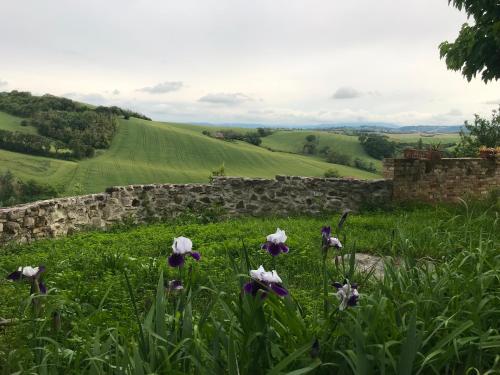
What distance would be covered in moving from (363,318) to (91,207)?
9802mm

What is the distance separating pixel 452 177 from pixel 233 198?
560cm

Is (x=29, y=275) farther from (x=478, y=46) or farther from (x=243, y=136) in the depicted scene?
(x=243, y=136)

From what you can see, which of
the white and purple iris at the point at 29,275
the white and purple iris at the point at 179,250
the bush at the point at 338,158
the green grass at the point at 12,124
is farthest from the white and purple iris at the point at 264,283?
the bush at the point at 338,158

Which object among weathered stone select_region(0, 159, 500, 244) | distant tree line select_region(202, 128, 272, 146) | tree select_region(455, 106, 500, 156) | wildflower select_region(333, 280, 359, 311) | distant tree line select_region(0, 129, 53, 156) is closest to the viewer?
Result: wildflower select_region(333, 280, 359, 311)

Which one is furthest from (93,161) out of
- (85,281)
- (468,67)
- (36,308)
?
(36,308)

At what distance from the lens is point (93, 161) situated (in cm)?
4256

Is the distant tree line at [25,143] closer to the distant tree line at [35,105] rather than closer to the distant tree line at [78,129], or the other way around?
the distant tree line at [78,129]

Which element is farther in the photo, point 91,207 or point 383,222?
point 91,207

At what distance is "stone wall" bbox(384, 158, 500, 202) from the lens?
11.5 metres

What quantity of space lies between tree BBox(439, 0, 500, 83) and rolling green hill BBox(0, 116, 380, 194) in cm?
2631

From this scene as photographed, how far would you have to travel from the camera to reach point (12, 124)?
48250 millimetres

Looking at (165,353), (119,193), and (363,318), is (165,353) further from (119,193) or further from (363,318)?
(119,193)

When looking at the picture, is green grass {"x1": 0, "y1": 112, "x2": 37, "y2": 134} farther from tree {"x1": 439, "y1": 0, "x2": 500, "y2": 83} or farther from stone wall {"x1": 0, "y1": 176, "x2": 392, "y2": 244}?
tree {"x1": 439, "y1": 0, "x2": 500, "y2": 83}

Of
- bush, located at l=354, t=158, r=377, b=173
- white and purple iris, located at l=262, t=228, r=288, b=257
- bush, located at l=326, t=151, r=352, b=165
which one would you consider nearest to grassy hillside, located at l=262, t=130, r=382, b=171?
bush, located at l=326, t=151, r=352, b=165
